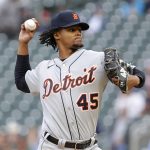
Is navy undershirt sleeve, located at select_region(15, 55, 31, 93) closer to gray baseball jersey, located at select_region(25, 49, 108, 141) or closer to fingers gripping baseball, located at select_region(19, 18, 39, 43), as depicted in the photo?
fingers gripping baseball, located at select_region(19, 18, 39, 43)

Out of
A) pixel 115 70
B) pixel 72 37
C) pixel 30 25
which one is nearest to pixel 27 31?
pixel 30 25

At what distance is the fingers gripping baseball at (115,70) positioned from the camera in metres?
5.18

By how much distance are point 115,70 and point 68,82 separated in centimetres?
48

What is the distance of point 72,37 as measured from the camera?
18.1ft

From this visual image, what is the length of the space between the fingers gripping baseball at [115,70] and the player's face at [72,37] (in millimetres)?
343

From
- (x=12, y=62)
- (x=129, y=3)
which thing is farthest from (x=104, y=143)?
(x=129, y=3)

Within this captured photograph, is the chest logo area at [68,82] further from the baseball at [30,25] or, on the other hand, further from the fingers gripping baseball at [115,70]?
the baseball at [30,25]

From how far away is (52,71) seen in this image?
18.5 feet

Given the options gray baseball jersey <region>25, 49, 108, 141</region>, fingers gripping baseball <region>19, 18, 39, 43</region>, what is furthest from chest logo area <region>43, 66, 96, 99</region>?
fingers gripping baseball <region>19, 18, 39, 43</region>

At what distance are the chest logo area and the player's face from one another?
20 centimetres

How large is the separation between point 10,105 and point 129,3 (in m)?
3.22

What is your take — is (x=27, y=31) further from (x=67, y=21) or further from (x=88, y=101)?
(x=88, y=101)

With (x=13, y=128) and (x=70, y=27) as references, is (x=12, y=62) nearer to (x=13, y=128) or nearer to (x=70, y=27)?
(x=13, y=128)

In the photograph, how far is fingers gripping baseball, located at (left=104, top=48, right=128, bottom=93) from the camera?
5.18 metres
